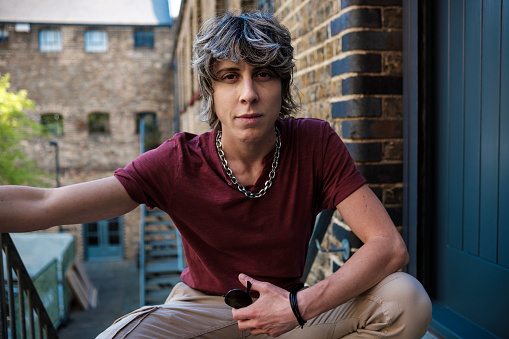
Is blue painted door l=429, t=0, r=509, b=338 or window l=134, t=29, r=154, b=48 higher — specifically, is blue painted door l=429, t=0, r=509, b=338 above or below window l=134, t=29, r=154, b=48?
below

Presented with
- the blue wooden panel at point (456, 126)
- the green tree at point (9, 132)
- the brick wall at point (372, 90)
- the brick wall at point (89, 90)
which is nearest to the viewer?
the blue wooden panel at point (456, 126)

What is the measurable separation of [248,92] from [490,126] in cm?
94

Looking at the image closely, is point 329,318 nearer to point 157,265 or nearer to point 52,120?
point 157,265

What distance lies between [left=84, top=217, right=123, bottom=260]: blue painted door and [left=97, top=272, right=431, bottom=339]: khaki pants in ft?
66.4

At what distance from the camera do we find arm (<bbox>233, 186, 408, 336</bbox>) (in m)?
1.33

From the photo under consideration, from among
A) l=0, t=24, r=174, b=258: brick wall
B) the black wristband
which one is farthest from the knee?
l=0, t=24, r=174, b=258: brick wall

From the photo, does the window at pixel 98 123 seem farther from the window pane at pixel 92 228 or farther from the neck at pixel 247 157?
the neck at pixel 247 157

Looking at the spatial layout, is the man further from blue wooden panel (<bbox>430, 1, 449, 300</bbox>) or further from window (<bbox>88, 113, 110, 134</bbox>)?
window (<bbox>88, 113, 110, 134</bbox>)

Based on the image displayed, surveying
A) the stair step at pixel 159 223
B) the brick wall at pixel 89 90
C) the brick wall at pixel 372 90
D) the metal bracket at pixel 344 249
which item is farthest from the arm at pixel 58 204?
the brick wall at pixel 89 90

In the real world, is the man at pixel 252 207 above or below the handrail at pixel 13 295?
above

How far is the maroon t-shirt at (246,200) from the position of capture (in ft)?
5.05

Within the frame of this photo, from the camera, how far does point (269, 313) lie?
132 centimetres

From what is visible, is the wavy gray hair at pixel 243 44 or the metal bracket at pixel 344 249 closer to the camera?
the wavy gray hair at pixel 243 44

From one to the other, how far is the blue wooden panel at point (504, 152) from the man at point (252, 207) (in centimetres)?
52
